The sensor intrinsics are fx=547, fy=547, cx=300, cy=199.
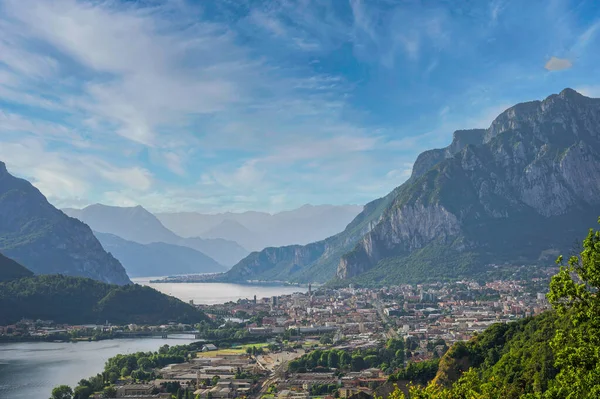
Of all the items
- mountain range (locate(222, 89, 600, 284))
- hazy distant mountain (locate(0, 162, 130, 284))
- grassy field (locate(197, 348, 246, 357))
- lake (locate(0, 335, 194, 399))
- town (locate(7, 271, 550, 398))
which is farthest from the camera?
hazy distant mountain (locate(0, 162, 130, 284))

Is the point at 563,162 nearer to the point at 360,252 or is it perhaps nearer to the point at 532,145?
the point at 532,145

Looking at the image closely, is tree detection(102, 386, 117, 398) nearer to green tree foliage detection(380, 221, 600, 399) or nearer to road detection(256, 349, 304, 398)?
road detection(256, 349, 304, 398)

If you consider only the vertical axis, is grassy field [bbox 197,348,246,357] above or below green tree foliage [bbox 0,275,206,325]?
below

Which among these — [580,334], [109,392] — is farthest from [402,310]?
[580,334]

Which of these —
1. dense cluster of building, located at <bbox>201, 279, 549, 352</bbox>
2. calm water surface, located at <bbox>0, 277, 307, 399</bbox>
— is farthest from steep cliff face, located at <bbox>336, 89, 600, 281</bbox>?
calm water surface, located at <bbox>0, 277, 307, 399</bbox>

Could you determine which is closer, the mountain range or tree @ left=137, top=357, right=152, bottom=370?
tree @ left=137, top=357, right=152, bottom=370

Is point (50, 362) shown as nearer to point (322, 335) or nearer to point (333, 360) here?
point (333, 360)

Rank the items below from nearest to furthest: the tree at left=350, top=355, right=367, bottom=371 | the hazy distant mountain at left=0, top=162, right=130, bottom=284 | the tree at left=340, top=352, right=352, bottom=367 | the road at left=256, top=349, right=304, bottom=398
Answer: the road at left=256, top=349, right=304, bottom=398
the tree at left=350, top=355, right=367, bottom=371
the tree at left=340, top=352, right=352, bottom=367
the hazy distant mountain at left=0, top=162, right=130, bottom=284
